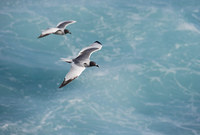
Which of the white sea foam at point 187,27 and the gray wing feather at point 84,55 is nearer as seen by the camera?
the gray wing feather at point 84,55

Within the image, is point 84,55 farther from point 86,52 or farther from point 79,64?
point 79,64

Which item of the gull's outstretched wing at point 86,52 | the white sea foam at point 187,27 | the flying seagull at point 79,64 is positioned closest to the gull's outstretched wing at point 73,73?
the flying seagull at point 79,64

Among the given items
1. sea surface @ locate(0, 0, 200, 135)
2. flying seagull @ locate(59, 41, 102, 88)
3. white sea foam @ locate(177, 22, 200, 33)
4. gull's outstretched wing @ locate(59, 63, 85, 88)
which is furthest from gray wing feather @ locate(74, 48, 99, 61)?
Answer: white sea foam @ locate(177, 22, 200, 33)

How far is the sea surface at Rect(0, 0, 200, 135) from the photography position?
124 ft

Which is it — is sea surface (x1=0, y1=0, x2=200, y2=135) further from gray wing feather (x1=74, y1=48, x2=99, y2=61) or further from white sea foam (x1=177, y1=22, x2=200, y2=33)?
gray wing feather (x1=74, y1=48, x2=99, y2=61)

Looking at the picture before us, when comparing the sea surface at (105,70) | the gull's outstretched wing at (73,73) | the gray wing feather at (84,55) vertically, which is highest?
the sea surface at (105,70)

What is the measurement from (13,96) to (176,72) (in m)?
21.3

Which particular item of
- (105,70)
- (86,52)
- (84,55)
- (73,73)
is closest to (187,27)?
(105,70)

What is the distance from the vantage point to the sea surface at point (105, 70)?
37.9m

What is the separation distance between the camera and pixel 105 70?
4447cm

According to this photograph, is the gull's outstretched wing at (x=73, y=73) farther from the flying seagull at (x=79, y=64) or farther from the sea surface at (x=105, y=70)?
the sea surface at (x=105, y=70)

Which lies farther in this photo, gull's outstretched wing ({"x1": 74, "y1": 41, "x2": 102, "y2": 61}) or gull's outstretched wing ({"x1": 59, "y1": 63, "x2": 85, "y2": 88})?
gull's outstretched wing ({"x1": 74, "y1": 41, "x2": 102, "y2": 61})

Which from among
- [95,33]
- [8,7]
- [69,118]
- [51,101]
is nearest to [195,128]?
[69,118]

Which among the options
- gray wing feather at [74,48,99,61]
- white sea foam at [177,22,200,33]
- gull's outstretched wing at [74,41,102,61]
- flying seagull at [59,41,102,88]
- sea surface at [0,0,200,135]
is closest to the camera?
flying seagull at [59,41,102,88]
